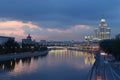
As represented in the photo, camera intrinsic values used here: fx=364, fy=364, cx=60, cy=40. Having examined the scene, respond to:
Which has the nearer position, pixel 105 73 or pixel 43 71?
pixel 105 73

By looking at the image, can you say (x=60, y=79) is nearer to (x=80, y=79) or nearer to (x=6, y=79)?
(x=80, y=79)

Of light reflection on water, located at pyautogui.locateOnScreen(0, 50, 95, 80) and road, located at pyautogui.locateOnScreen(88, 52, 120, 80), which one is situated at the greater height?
road, located at pyautogui.locateOnScreen(88, 52, 120, 80)

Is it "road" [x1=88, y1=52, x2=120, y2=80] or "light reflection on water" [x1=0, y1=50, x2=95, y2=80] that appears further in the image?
"light reflection on water" [x1=0, y1=50, x2=95, y2=80]

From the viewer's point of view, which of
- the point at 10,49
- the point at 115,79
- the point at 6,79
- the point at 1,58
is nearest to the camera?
the point at 115,79

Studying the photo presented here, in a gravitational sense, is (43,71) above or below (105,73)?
below

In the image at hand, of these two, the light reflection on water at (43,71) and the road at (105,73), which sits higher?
the road at (105,73)

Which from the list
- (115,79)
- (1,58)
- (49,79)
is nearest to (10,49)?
(1,58)

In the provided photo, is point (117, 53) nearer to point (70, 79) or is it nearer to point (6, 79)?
point (70, 79)

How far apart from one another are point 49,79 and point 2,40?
97109mm

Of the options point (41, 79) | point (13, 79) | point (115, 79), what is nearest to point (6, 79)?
point (13, 79)

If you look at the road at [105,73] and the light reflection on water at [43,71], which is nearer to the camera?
the road at [105,73]

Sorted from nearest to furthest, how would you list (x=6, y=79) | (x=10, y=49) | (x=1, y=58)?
(x=6, y=79) → (x=1, y=58) → (x=10, y=49)

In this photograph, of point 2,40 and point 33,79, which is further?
point 2,40

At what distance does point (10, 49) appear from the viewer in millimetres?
109125
